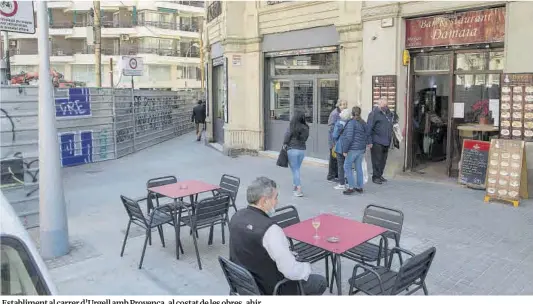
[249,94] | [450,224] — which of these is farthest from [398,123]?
[249,94]

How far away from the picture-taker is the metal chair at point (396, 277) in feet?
11.8

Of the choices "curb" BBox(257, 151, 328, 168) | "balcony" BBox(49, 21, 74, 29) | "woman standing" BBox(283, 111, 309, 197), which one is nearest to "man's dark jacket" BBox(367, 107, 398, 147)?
"woman standing" BBox(283, 111, 309, 197)

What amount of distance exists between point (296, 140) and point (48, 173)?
4.39 m

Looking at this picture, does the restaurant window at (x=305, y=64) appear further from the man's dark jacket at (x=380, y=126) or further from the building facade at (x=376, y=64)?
the man's dark jacket at (x=380, y=126)

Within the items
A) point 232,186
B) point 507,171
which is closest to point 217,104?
point 232,186

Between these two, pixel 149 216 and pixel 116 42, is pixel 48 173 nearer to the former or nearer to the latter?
pixel 149 216

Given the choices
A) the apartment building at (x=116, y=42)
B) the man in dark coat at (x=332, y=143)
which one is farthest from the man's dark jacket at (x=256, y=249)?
the apartment building at (x=116, y=42)

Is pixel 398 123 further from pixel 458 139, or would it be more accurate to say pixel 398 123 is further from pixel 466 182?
pixel 466 182

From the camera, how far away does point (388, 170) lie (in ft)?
35.5

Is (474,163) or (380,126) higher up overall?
(380,126)

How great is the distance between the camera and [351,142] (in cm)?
894

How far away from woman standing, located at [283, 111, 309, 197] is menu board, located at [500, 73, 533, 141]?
3671 mm

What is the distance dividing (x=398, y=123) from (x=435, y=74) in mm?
1290

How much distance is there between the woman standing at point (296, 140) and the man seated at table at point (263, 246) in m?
5.01
